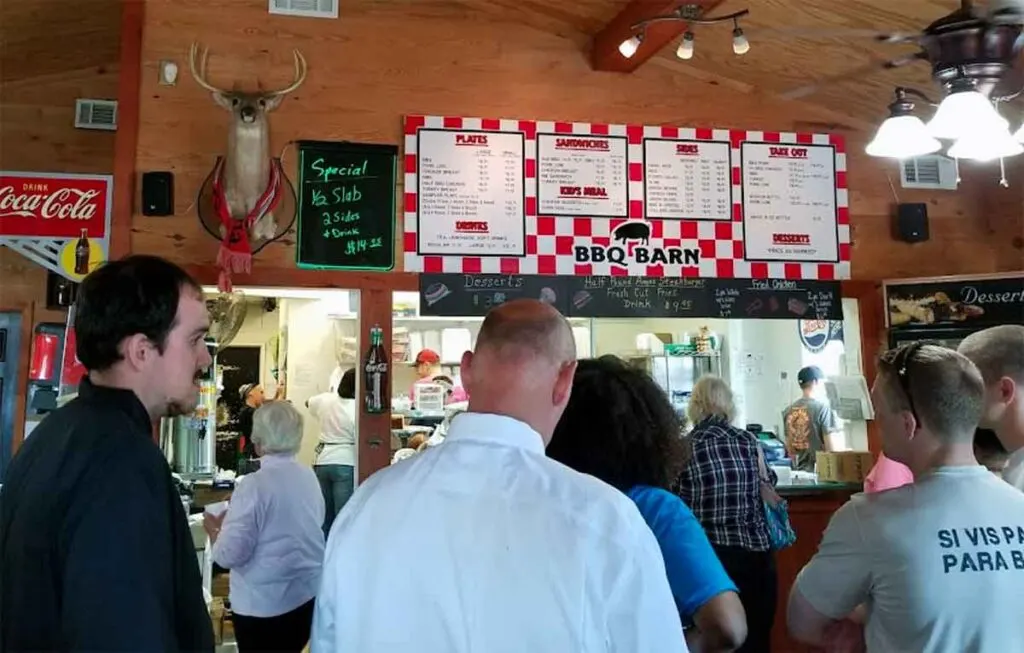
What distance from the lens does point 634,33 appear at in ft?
13.9

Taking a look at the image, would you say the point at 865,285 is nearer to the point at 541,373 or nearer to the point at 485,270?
the point at 485,270

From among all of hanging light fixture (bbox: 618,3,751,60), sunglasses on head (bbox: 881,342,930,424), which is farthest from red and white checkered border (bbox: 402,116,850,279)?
sunglasses on head (bbox: 881,342,930,424)

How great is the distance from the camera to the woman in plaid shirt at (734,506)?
3627mm

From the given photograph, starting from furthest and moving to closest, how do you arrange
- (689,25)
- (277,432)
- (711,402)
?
(689,25) < (711,402) < (277,432)

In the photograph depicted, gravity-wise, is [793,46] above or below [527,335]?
above

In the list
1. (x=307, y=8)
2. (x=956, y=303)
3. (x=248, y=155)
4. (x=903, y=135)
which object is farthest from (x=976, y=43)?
(x=307, y=8)

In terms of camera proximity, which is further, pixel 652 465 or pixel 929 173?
pixel 929 173

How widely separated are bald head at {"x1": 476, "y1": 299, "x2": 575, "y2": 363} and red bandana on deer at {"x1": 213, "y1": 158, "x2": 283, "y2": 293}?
10.4 feet

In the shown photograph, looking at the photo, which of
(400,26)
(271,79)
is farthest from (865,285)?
(271,79)

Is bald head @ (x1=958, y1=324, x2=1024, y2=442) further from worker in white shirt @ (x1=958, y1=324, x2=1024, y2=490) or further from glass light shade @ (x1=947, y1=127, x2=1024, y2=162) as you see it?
glass light shade @ (x1=947, y1=127, x2=1024, y2=162)

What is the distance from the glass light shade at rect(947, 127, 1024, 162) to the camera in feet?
8.98

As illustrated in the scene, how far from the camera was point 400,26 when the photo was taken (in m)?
4.84

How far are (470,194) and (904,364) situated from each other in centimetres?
326

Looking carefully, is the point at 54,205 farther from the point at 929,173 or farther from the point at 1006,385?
the point at 929,173
